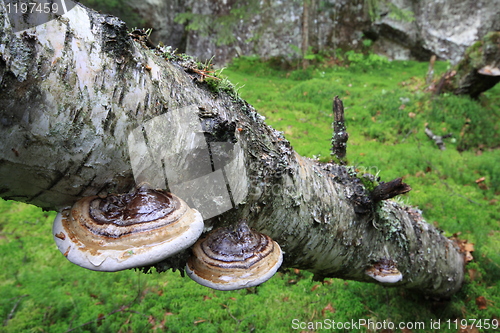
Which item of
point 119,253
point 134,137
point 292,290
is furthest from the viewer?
point 292,290

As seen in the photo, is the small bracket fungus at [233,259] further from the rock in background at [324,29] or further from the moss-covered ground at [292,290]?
the rock in background at [324,29]

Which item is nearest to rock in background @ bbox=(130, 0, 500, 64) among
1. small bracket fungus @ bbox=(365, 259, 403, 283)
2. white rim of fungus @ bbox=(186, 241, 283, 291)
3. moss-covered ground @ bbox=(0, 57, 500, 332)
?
moss-covered ground @ bbox=(0, 57, 500, 332)

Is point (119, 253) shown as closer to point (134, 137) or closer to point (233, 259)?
point (134, 137)

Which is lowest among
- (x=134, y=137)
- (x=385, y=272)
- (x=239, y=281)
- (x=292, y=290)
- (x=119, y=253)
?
(x=292, y=290)

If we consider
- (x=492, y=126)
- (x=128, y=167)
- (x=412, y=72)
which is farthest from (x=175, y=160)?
(x=412, y=72)

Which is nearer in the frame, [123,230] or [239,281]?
[123,230]

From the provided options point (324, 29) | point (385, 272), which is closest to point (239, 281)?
point (385, 272)

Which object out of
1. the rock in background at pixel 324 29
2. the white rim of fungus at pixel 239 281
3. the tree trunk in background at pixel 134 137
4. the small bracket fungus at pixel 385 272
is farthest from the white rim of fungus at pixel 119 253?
the rock in background at pixel 324 29
